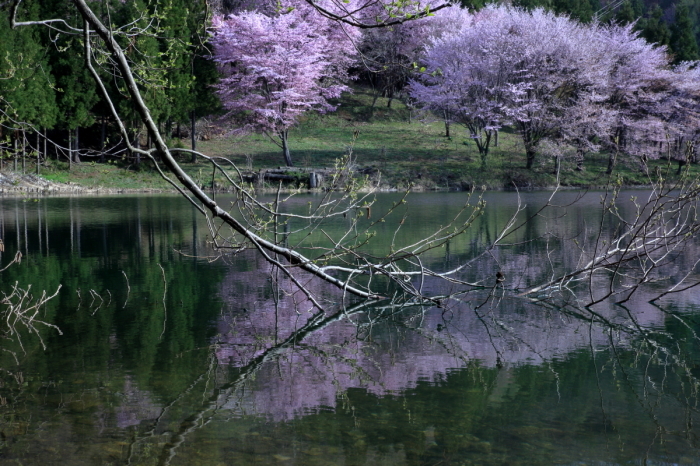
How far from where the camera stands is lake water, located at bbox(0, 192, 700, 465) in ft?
12.9

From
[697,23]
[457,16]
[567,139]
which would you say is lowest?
[567,139]

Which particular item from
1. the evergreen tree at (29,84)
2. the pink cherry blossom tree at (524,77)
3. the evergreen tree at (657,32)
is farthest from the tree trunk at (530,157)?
the evergreen tree at (29,84)

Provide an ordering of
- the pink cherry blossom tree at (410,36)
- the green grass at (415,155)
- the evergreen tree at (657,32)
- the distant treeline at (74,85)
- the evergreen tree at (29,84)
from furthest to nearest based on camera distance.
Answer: the evergreen tree at (657,32), the pink cherry blossom tree at (410,36), the green grass at (415,155), the distant treeline at (74,85), the evergreen tree at (29,84)

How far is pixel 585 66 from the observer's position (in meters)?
31.9

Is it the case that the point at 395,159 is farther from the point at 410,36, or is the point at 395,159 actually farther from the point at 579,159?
the point at 410,36

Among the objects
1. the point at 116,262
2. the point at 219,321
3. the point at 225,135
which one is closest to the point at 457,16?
the point at 225,135

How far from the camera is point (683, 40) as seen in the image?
4234 centimetres

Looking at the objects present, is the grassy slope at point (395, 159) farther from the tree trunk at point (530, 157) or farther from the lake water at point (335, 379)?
the lake water at point (335, 379)

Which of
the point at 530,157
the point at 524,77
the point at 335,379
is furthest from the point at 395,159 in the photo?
the point at 335,379

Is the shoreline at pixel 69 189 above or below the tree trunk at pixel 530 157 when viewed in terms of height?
below

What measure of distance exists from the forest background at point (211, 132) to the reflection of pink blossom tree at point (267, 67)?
3.89 feet

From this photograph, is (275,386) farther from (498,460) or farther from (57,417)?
(498,460)

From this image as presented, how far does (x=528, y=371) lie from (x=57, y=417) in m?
3.32

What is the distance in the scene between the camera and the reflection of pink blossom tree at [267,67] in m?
31.6
